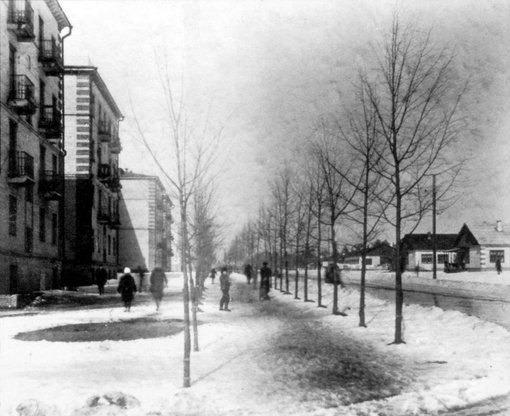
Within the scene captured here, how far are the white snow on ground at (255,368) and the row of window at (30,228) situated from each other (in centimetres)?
1186

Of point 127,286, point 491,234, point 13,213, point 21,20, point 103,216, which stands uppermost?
point 21,20

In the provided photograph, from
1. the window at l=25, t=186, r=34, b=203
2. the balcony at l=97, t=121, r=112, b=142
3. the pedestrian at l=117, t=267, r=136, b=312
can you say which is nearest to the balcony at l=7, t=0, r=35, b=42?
the window at l=25, t=186, r=34, b=203

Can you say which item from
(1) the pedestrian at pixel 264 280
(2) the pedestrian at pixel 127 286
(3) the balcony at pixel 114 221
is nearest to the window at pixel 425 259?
(3) the balcony at pixel 114 221

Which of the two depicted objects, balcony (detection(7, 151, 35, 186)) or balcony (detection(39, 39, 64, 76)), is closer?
balcony (detection(7, 151, 35, 186))

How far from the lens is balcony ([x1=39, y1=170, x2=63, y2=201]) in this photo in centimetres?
3266

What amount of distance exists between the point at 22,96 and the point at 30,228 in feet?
21.8

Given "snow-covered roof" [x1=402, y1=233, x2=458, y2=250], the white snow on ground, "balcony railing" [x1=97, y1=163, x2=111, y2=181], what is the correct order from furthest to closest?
1. "snow-covered roof" [x1=402, y1=233, x2=458, y2=250]
2. "balcony railing" [x1=97, y1=163, x2=111, y2=181]
3. the white snow on ground

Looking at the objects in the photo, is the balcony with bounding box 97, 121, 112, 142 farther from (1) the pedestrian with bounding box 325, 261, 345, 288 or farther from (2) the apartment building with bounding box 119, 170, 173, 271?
(1) the pedestrian with bounding box 325, 261, 345, 288

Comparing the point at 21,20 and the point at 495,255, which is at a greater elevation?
the point at 21,20

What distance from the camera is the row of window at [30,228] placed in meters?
28.6

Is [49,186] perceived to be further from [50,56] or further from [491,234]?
[491,234]

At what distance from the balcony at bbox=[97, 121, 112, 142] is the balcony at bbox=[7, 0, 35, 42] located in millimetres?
20680

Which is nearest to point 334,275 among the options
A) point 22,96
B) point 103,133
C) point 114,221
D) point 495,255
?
point 22,96

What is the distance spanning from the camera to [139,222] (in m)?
71.6
